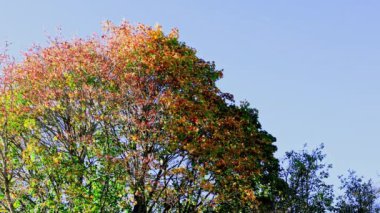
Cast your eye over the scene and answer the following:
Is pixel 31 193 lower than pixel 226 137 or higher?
lower

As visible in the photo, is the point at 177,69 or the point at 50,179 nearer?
the point at 50,179

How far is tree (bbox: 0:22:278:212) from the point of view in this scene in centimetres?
2277

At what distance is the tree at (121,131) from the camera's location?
22.8 metres

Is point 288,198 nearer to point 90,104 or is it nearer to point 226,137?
point 226,137

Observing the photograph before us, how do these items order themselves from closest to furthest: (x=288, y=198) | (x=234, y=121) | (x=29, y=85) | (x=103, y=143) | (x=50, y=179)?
1. (x=50, y=179)
2. (x=103, y=143)
3. (x=29, y=85)
4. (x=234, y=121)
5. (x=288, y=198)

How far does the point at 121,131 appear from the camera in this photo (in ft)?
79.9

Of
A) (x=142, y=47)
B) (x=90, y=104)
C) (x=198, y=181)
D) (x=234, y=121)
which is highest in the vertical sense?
(x=142, y=47)

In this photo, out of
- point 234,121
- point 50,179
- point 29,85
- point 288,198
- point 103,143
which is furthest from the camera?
point 288,198

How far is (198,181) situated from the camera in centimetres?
2459

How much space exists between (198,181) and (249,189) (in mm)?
2890

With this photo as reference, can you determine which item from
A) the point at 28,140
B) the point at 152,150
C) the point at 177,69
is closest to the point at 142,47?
the point at 177,69

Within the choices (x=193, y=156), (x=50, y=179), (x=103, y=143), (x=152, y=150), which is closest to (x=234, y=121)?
(x=193, y=156)

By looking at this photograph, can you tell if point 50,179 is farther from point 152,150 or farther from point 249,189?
point 249,189

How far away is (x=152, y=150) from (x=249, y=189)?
578 cm
